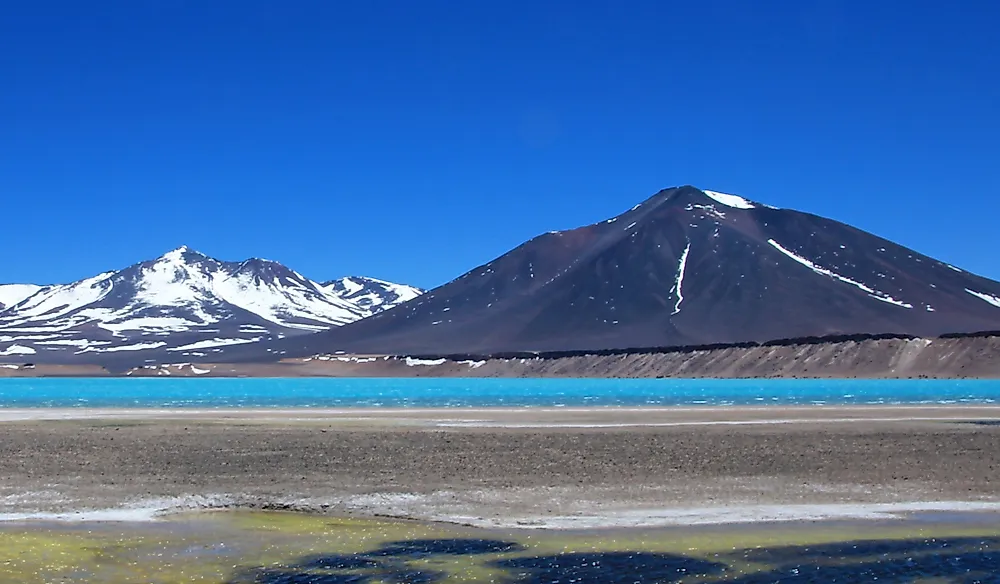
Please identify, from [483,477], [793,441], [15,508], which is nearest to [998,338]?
[793,441]

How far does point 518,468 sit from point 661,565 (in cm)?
1339

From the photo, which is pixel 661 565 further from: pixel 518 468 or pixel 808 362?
pixel 808 362

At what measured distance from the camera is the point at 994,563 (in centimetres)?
1692

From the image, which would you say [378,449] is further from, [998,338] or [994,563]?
[998,338]

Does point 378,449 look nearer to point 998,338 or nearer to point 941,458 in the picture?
point 941,458

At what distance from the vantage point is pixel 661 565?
659 inches

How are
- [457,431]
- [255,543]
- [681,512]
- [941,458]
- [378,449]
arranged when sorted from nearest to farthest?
[255,543] < [681,512] < [941,458] < [378,449] < [457,431]

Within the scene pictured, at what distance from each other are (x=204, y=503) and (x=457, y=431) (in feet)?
68.2

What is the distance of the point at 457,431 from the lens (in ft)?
143

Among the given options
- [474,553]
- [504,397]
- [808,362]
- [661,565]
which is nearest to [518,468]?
[474,553]

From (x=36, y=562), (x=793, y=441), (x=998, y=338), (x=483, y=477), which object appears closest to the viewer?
(x=36, y=562)

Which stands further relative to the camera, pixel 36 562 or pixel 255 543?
pixel 255 543

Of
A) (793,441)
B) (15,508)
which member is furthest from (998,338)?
(15,508)

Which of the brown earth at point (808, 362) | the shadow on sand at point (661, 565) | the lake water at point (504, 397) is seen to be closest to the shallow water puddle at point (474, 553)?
the shadow on sand at point (661, 565)
